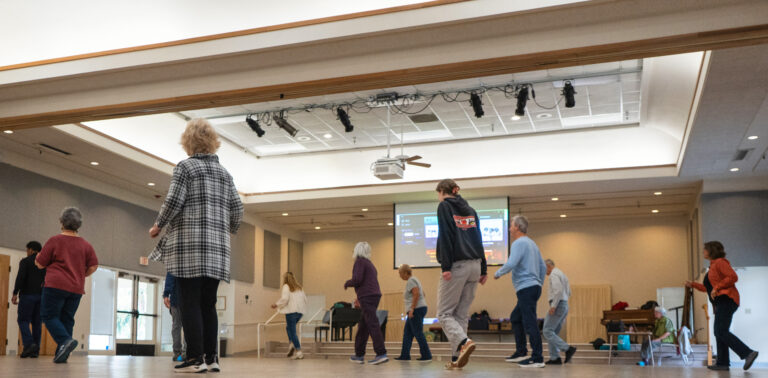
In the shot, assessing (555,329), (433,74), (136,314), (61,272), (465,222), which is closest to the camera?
(465,222)

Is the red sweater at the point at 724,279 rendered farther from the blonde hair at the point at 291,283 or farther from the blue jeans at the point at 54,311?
the blonde hair at the point at 291,283

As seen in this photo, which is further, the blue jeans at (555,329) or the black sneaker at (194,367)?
the blue jeans at (555,329)

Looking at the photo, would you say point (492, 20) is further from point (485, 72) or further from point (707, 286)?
point (707, 286)

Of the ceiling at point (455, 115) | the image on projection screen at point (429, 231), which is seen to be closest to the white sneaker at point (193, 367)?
the ceiling at point (455, 115)

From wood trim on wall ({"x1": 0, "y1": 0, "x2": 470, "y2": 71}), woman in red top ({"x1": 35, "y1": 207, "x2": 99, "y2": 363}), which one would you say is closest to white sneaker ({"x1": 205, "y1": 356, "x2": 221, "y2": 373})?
woman in red top ({"x1": 35, "y1": 207, "x2": 99, "y2": 363})

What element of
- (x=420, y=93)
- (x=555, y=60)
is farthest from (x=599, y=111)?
(x=555, y=60)

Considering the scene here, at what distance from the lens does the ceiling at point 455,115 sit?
1118 centimetres

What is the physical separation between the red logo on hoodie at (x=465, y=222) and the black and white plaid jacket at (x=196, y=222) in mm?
2183

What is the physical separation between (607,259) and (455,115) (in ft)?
23.7

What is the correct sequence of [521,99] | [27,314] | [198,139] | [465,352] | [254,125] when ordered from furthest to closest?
[254,125], [521,99], [27,314], [465,352], [198,139]

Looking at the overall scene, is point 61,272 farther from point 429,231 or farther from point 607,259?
point 607,259

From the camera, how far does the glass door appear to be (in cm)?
1409

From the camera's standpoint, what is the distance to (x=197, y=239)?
4332 mm

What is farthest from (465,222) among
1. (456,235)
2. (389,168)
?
(389,168)
